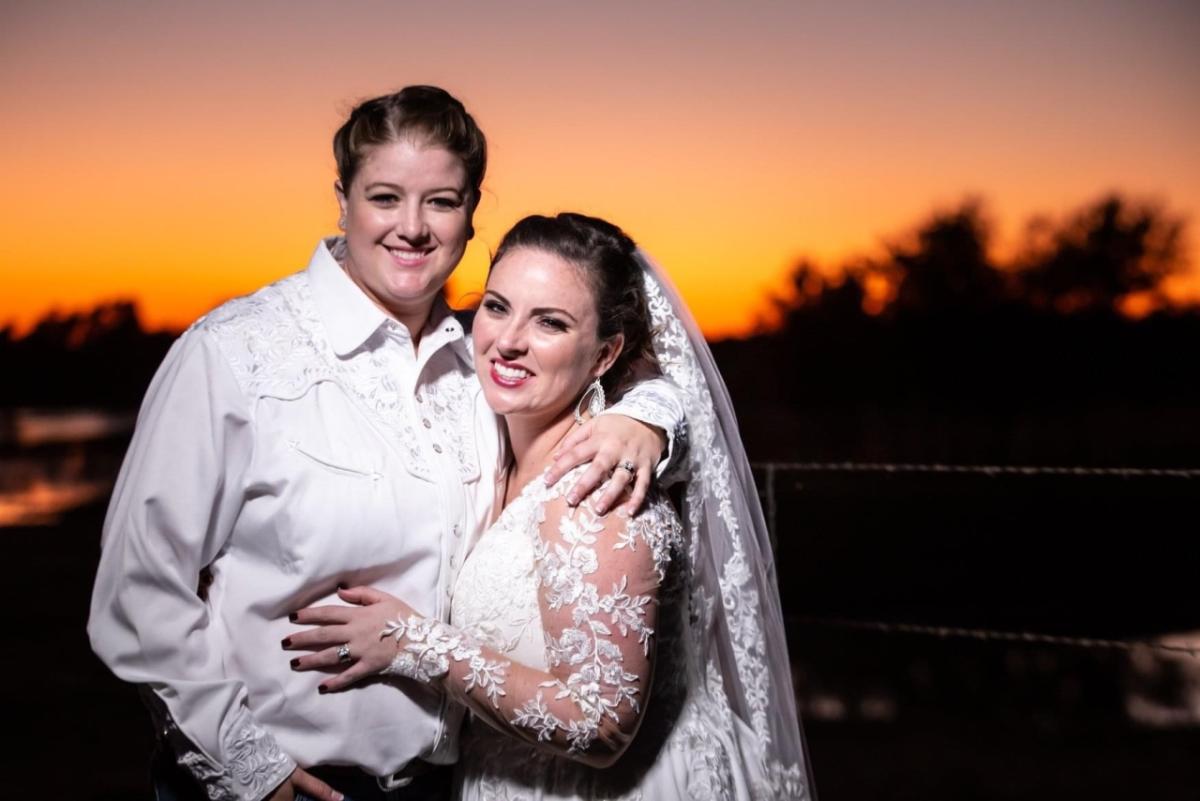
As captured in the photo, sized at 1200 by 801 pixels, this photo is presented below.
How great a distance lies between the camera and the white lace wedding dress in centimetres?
183

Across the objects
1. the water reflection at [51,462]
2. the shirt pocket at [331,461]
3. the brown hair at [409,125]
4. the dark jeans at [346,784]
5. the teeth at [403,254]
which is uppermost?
the water reflection at [51,462]

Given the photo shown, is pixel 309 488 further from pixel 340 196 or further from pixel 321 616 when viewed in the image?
pixel 340 196

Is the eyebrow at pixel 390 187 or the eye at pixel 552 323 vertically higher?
the eyebrow at pixel 390 187

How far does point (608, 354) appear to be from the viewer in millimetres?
2148

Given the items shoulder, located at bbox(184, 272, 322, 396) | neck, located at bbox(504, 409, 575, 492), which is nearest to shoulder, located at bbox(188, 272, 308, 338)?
shoulder, located at bbox(184, 272, 322, 396)

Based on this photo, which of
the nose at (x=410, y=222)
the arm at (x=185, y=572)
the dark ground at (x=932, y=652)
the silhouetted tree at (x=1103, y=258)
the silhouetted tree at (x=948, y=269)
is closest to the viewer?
the arm at (x=185, y=572)

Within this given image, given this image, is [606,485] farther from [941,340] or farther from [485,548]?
[941,340]

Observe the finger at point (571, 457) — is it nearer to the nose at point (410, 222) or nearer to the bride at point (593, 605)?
the bride at point (593, 605)

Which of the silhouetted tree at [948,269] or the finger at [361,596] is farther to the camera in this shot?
the silhouetted tree at [948,269]

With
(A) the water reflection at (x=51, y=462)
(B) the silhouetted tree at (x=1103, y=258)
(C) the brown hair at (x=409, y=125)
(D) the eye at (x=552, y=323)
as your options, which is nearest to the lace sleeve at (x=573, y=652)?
(D) the eye at (x=552, y=323)

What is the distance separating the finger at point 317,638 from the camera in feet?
5.96

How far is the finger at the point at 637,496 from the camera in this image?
188 cm

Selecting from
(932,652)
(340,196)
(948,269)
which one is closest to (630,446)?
(340,196)

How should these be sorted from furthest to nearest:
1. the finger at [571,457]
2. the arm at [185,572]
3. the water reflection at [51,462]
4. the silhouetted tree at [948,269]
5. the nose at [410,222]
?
1. the silhouetted tree at [948,269]
2. the water reflection at [51,462]
3. the nose at [410,222]
4. the finger at [571,457]
5. the arm at [185,572]
